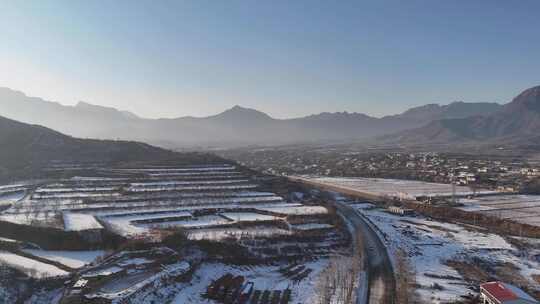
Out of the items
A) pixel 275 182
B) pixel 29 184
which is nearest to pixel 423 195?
pixel 275 182

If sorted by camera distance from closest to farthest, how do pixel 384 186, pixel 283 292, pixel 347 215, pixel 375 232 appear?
1. pixel 283 292
2. pixel 375 232
3. pixel 347 215
4. pixel 384 186

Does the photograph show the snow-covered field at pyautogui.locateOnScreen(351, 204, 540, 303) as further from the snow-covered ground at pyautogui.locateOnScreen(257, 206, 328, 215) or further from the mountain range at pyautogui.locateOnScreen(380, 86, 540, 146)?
the mountain range at pyautogui.locateOnScreen(380, 86, 540, 146)

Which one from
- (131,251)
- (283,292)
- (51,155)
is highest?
(51,155)

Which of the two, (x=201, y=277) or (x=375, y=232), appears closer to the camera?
(x=201, y=277)

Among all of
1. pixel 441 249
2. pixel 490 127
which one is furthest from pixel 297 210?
pixel 490 127

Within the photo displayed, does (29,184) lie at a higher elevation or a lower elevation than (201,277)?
higher

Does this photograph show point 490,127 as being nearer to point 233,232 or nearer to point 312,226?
point 312,226

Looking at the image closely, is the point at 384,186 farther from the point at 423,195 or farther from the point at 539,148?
the point at 539,148

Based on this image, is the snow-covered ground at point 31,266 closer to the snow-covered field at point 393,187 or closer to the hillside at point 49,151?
the hillside at point 49,151
